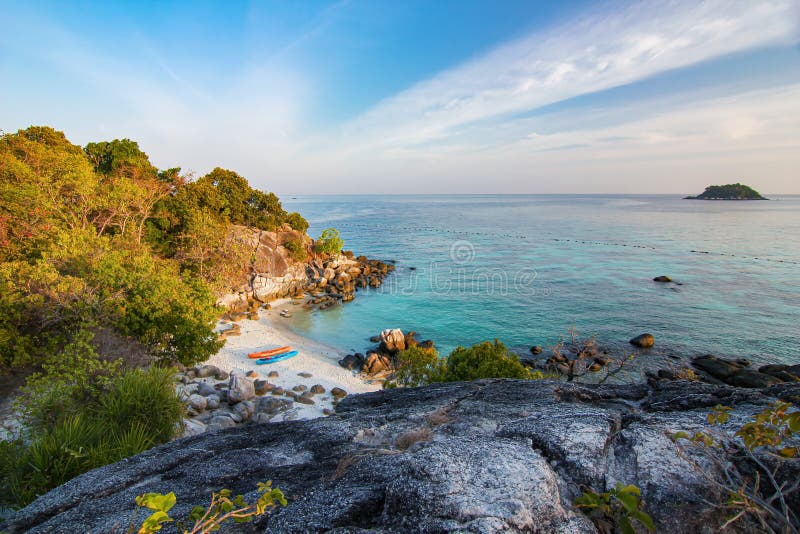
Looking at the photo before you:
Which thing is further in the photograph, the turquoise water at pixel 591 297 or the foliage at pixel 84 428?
the turquoise water at pixel 591 297

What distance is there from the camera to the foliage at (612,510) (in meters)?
3.16

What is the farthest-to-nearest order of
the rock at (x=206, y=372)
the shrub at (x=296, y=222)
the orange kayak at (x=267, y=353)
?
the shrub at (x=296, y=222) → the orange kayak at (x=267, y=353) → the rock at (x=206, y=372)

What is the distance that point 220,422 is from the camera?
13938mm

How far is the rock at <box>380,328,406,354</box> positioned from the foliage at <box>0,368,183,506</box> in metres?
15.1

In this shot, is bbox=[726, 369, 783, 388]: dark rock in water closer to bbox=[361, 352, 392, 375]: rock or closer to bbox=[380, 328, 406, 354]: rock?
bbox=[380, 328, 406, 354]: rock

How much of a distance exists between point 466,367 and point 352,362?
10.3 metres

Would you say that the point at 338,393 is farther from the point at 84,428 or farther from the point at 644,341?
the point at 644,341

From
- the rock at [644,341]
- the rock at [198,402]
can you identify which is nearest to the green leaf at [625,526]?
the rock at [198,402]

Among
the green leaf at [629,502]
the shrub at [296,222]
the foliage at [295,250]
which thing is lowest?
the foliage at [295,250]

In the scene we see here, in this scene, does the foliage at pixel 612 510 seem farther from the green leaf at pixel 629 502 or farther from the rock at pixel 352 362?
the rock at pixel 352 362

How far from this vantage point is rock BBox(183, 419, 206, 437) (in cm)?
1181

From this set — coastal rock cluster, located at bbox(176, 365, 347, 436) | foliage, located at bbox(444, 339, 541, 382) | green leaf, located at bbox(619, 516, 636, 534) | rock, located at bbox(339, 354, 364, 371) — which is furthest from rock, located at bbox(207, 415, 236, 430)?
green leaf, located at bbox(619, 516, 636, 534)

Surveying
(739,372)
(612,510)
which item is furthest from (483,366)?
(739,372)

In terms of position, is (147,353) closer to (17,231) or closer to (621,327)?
(17,231)
